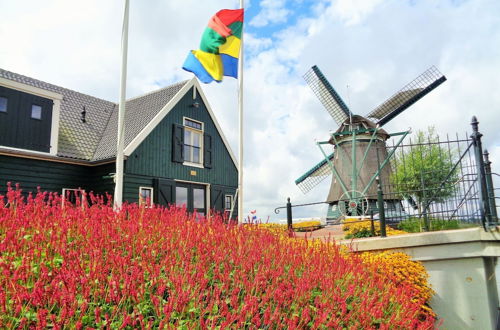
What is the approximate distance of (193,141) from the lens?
1675cm

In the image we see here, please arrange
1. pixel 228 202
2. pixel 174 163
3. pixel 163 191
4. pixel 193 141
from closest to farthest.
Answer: pixel 163 191
pixel 174 163
pixel 193 141
pixel 228 202

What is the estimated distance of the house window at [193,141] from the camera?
1628 centimetres

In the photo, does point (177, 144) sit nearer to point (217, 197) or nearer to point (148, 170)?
point (148, 170)

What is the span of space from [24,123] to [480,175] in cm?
1366

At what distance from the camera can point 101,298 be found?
9.95ft

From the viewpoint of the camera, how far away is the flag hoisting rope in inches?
374

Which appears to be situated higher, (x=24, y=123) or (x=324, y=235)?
(x=24, y=123)

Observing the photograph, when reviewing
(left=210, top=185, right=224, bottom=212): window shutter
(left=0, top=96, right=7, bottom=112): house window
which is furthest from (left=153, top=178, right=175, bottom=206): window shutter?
(left=0, top=96, right=7, bottom=112): house window

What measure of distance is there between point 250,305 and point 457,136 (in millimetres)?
7487

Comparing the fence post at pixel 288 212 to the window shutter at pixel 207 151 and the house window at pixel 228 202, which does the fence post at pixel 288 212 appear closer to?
the window shutter at pixel 207 151

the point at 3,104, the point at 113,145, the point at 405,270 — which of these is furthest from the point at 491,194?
the point at 3,104

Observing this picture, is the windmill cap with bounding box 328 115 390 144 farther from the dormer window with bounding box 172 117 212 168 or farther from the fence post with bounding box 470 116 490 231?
the fence post with bounding box 470 116 490 231

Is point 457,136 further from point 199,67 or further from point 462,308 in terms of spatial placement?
point 199,67

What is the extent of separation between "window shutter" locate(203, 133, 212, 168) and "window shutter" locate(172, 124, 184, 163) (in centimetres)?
124
